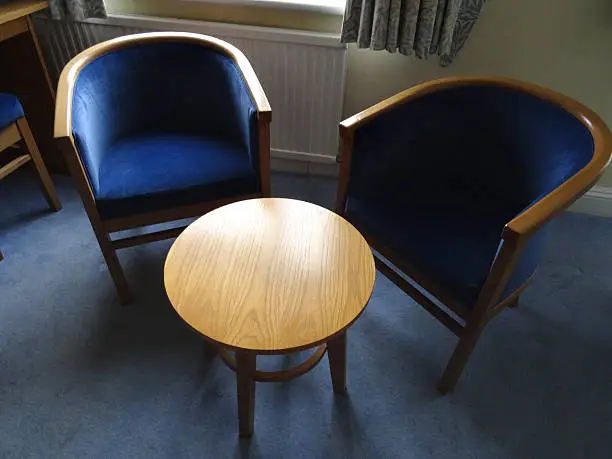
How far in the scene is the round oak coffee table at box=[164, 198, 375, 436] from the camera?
40.2 inches

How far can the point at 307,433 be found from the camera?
1.33 metres

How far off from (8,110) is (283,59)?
1.11 m

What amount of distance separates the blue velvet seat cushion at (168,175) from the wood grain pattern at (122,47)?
0.74 ft

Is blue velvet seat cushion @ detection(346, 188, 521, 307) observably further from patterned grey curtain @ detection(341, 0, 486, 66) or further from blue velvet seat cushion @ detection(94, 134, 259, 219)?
patterned grey curtain @ detection(341, 0, 486, 66)

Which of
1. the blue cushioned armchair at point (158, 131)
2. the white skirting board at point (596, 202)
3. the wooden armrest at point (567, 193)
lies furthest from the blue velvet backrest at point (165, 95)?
the white skirting board at point (596, 202)

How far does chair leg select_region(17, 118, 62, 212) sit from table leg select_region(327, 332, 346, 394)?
151 centimetres

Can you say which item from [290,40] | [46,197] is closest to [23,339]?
[46,197]

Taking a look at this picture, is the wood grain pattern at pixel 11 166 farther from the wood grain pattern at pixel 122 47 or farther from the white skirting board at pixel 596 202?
the white skirting board at pixel 596 202

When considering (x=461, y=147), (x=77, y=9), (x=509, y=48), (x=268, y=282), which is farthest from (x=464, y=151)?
(x=77, y=9)

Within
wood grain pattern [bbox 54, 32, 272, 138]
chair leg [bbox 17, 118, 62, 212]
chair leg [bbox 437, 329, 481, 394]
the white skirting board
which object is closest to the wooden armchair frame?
chair leg [bbox 17, 118, 62, 212]

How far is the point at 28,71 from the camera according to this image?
1.98m

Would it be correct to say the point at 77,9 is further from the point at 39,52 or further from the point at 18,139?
the point at 18,139

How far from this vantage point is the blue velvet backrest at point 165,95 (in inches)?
62.7

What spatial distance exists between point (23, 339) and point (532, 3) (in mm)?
2243
